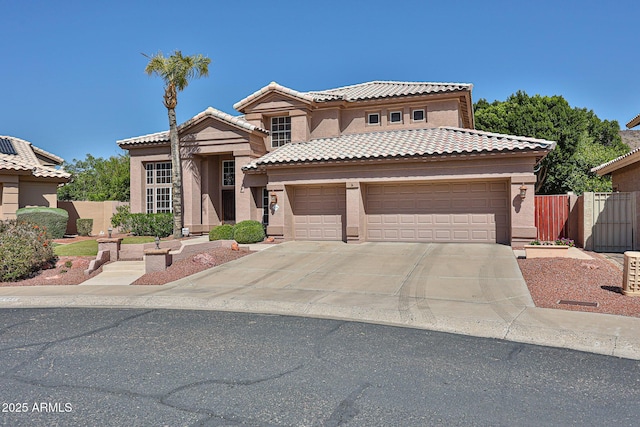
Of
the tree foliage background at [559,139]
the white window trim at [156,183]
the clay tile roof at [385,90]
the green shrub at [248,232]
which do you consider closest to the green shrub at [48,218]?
the white window trim at [156,183]

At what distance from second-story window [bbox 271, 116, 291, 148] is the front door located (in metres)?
3.27

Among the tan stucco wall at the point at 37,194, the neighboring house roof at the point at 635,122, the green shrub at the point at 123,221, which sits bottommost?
the green shrub at the point at 123,221

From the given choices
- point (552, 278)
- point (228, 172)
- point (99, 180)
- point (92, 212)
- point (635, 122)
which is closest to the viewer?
point (552, 278)

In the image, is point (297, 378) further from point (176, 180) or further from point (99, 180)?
point (99, 180)

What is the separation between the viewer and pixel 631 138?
181 ft

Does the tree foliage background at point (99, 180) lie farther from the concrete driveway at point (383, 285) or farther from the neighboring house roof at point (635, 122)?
the neighboring house roof at point (635, 122)

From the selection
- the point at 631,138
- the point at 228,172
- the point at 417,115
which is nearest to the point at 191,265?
the point at 228,172

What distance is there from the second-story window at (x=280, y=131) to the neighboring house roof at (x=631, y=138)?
1833 inches

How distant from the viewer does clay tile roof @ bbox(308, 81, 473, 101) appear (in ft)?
68.7

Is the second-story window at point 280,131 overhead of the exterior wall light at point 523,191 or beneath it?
overhead

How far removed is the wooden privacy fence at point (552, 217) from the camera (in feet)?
58.5

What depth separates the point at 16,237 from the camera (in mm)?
14164

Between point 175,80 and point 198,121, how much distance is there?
2365 millimetres

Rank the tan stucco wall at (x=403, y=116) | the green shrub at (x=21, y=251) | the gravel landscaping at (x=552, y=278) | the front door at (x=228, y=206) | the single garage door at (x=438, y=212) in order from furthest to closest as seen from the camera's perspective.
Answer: the front door at (x=228, y=206)
the tan stucco wall at (x=403, y=116)
the single garage door at (x=438, y=212)
the green shrub at (x=21, y=251)
the gravel landscaping at (x=552, y=278)
